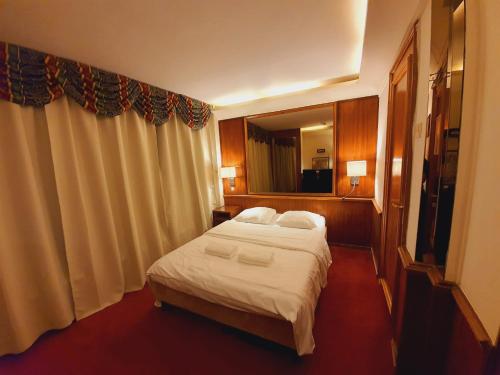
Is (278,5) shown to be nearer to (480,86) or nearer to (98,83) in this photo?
(480,86)

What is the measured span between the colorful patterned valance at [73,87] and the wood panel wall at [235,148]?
1.13m

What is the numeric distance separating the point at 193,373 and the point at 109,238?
4.72ft

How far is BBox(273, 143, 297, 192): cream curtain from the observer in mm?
3051

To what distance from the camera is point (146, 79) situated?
2.14 metres

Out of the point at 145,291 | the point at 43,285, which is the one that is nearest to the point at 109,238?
the point at 43,285

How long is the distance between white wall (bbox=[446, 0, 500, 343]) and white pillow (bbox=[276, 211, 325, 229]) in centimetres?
156

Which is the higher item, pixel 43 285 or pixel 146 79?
pixel 146 79

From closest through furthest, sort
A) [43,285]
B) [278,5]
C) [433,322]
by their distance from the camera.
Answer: [433,322] → [278,5] → [43,285]

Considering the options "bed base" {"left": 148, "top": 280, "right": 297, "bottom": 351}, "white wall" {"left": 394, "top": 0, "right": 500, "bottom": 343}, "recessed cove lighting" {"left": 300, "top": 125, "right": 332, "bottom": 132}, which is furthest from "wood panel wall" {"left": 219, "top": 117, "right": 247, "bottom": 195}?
"white wall" {"left": 394, "top": 0, "right": 500, "bottom": 343}

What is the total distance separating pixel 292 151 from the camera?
3.04 m

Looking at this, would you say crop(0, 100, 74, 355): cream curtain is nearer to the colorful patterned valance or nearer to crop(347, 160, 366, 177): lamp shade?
the colorful patterned valance

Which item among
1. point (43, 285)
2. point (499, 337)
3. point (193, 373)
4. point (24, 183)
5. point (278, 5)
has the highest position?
point (278, 5)

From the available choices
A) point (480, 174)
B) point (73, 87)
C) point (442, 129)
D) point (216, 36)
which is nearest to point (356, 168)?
point (442, 129)

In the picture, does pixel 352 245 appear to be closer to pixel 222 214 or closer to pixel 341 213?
pixel 341 213
